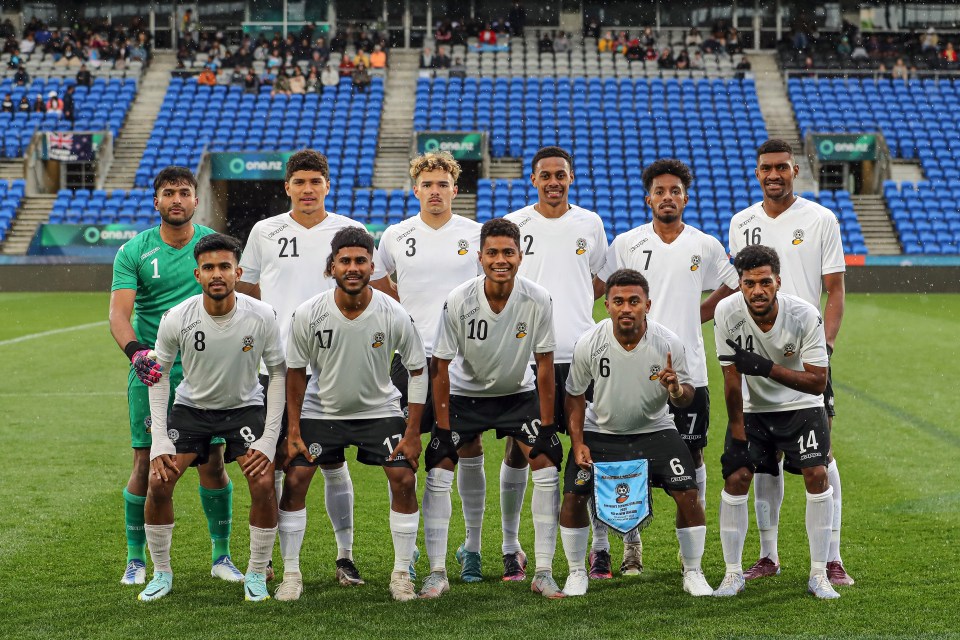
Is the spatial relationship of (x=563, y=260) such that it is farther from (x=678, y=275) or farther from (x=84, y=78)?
(x=84, y=78)

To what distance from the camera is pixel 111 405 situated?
37.4 ft

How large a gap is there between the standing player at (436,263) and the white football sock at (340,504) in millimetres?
532

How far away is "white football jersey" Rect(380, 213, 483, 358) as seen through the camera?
590cm

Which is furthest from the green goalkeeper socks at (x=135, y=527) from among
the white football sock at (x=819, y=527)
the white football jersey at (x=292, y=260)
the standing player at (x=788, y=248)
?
the white football sock at (x=819, y=527)

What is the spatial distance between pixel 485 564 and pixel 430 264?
162 cm

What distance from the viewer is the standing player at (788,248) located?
18.5ft

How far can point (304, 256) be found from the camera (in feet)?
18.7

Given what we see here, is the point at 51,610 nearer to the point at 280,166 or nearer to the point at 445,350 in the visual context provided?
the point at 445,350

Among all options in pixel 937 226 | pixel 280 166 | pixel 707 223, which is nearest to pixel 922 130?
pixel 937 226

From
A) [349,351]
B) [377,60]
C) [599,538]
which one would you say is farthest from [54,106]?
[599,538]

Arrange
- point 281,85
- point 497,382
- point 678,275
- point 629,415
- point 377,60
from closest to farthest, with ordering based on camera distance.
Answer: point 629,415 → point 497,382 → point 678,275 → point 281,85 → point 377,60

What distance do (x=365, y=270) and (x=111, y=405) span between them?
7.09m

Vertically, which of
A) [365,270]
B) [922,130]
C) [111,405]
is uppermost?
[922,130]

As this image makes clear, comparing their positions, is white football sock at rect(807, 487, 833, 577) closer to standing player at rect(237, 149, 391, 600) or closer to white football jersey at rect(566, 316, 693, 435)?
white football jersey at rect(566, 316, 693, 435)
